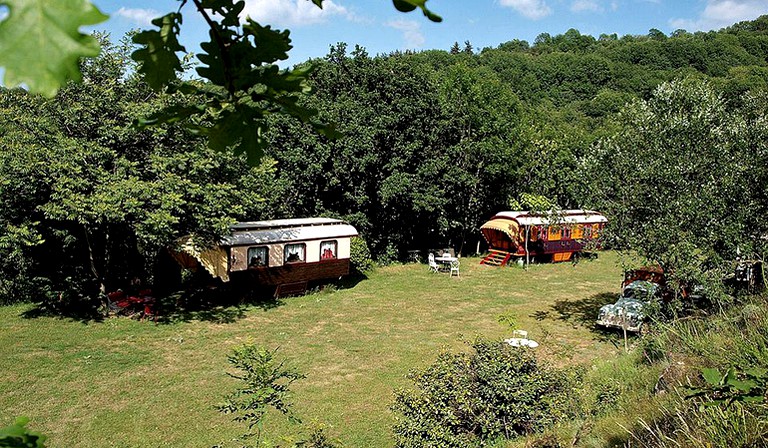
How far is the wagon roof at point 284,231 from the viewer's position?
17145 mm

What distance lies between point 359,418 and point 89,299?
10812 millimetres

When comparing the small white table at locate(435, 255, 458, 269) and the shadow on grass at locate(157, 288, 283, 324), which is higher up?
the small white table at locate(435, 255, 458, 269)

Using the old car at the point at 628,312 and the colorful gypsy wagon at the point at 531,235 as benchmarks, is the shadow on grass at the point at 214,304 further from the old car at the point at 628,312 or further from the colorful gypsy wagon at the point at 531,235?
the colorful gypsy wagon at the point at 531,235

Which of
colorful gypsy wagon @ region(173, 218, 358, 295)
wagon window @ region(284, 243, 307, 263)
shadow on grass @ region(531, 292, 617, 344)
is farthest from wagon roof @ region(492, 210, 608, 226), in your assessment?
wagon window @ region(284, 243, 307, 263)

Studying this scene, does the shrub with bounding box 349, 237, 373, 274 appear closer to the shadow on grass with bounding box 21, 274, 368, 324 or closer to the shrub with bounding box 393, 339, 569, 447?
the shadow on grass with bounding box 21, 274, 368, 324

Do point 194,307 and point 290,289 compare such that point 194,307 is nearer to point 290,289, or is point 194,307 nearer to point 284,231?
point 290,289

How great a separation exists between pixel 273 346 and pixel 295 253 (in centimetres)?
512

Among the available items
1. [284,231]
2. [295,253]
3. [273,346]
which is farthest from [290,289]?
[273,346]

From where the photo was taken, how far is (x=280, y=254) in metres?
17.9

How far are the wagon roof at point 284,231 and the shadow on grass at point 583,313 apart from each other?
23.6 feet

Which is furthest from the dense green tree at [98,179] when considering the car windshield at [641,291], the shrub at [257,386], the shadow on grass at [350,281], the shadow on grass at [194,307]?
the car windshield at [641,291]

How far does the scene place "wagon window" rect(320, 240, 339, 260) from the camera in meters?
19.1

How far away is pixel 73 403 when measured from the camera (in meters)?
10.4

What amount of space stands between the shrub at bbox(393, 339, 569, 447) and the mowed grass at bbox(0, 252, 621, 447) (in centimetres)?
87
